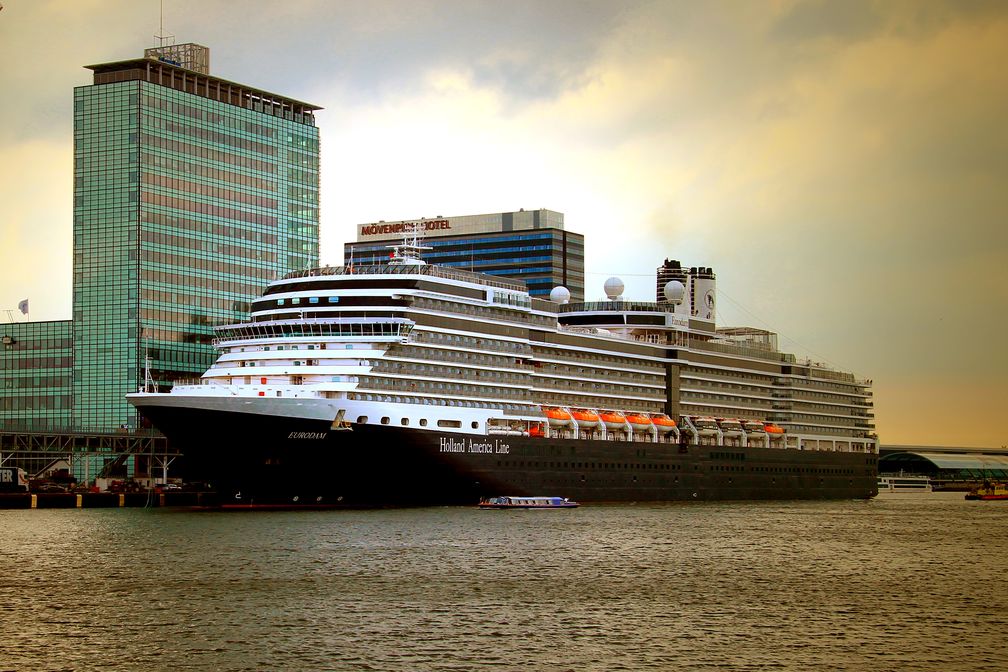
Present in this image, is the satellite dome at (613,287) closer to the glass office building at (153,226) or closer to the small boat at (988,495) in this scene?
the glass office building at (153,226)

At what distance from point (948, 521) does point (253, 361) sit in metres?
60.1

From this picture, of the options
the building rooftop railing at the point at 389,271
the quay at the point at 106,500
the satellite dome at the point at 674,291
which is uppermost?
the satellite dome at the point at 674,291

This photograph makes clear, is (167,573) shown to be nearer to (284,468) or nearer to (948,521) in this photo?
(284,468)

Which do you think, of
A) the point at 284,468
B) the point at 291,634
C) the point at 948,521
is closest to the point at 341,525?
the point at 284,468

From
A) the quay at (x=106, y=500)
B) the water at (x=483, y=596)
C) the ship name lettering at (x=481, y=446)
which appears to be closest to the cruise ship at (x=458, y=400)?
the ship name lettering at (x=481, y=446)

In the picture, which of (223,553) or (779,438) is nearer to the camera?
(223,553)

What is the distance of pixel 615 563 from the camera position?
67.7 meters

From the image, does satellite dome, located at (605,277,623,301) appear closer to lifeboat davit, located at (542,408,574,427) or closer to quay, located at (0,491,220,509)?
lifeboat davit, located at (542,408,574,427)

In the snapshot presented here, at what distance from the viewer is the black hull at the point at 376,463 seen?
9288cm

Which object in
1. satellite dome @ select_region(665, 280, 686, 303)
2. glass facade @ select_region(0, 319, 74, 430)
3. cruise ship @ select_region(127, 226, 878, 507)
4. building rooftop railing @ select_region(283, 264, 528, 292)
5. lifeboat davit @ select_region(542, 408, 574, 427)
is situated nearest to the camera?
cruise ship @ select_region(127, 226, 878, 507)

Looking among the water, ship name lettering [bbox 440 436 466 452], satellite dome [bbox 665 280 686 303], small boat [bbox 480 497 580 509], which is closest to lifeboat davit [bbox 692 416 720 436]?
satellite dome [bbox 665 280 686 303]

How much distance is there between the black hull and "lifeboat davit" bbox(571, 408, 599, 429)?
8.31 ft

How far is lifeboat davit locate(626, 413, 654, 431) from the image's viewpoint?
411 feet

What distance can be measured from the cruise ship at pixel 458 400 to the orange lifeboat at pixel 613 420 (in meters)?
0.17
